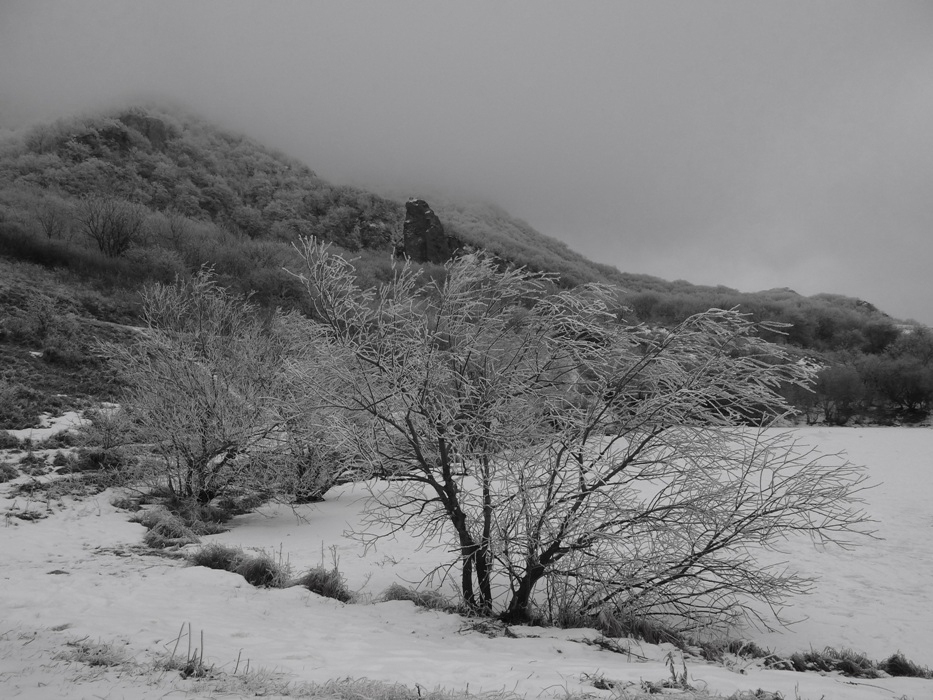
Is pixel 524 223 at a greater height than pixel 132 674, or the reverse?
pixel 524 223

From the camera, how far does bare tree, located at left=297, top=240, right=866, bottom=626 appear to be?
5324 millimetres

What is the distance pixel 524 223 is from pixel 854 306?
42.4 m

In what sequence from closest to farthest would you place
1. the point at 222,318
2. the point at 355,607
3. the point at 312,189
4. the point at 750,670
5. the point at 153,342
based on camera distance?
1. the point at 750,670
2. the point at 355,607
3. the point at 153,342
4. the point at 222,318
5. the point at 312,189

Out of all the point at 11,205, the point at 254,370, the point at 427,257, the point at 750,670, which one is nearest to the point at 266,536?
the point at 254,370

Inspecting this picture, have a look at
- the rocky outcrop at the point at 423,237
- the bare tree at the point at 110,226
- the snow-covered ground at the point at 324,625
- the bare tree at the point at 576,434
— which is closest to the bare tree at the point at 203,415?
the snow-covered ground at the point at 324,625

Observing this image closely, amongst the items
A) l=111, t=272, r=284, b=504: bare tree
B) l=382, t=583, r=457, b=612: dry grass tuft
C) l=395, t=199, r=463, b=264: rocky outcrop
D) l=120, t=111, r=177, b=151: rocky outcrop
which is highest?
l=120, t=111, r=177, b=151: rocky outcrop

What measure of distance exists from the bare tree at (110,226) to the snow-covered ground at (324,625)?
71.5ft

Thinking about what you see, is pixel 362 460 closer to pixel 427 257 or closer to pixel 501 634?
pixel 501 634

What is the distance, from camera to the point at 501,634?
17.4ft

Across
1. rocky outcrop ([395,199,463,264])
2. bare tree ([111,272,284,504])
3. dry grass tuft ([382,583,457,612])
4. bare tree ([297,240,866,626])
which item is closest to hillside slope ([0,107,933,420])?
rocky outcrop ([395,199,463,264])

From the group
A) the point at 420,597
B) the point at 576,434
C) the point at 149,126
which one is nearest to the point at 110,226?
the point at 149,126

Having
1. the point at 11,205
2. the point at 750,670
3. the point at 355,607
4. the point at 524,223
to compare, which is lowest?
the point at 355,607

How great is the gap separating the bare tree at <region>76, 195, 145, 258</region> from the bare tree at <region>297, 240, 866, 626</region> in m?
27.0

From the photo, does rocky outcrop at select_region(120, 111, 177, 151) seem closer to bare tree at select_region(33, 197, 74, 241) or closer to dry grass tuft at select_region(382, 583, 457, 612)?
bare tree at select_region(33, 197, 74, 241)
